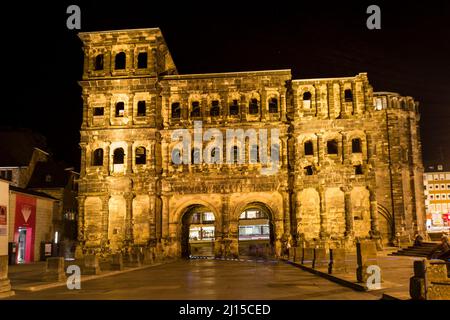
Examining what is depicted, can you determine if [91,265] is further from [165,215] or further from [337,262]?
[165,215]

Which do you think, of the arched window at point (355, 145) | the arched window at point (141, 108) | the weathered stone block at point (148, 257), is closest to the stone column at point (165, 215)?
the weathered stone block at point (148, 257)

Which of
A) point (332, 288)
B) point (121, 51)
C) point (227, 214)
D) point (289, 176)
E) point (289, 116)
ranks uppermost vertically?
point (121, 51)

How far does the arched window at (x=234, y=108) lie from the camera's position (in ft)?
144

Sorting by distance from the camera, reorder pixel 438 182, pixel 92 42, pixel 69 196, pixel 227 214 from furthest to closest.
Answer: pixel 438 182 → pixel 69 196 → pixel 92 42 → pixel 227 214

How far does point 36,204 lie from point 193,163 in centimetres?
1391

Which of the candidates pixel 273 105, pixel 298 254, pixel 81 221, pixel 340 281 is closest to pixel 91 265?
pixel 340 281

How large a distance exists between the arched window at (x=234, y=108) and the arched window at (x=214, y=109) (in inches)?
48.8

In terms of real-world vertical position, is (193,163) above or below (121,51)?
below

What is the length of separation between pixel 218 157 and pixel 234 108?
6.35 m

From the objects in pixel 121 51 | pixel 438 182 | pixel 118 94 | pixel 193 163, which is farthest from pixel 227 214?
pixel 438 182

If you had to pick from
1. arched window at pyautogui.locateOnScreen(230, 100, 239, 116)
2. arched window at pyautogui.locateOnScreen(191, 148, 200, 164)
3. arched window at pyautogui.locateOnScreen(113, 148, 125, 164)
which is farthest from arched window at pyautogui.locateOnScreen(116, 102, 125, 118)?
arched window at pyautogui.locateOnScreen(230, 100, 239, 116)

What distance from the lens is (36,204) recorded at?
43062 millimetres

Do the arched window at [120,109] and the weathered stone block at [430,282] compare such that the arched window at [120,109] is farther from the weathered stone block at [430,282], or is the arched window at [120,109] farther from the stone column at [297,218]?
the weathered stone block at [430,282]

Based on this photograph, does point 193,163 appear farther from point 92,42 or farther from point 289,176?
point 92,42
